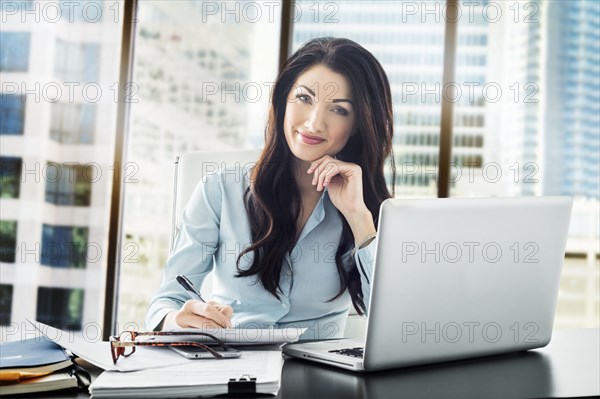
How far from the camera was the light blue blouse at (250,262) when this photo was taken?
1499 millimetres

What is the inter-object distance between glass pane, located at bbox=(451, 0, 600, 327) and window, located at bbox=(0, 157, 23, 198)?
204 centimetres

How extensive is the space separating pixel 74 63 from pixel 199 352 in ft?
7.96

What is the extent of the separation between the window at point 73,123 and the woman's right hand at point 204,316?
2170 millimetres

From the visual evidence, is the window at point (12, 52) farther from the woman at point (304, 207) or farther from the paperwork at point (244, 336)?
the paperwork at point (244, 336)

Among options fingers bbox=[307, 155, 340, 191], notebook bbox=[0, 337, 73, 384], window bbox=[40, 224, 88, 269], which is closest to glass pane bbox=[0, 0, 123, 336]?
window bbox=[40, 224, 88, 269]

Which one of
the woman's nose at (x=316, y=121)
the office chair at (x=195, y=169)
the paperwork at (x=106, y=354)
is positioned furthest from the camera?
the office chair at (x=195, y=169)

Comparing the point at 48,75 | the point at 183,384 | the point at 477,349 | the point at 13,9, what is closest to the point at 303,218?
the point at 477,349

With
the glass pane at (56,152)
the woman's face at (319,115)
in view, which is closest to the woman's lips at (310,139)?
the woman's face at (319,115)

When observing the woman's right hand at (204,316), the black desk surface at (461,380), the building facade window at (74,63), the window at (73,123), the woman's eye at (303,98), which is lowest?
the black desk surface at (461,380)

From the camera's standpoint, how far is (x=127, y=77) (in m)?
3.09

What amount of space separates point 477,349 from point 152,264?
7.64 ft

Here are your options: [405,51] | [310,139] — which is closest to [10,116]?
[405,51]

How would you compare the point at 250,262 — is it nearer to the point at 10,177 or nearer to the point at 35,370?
the point at 35,370

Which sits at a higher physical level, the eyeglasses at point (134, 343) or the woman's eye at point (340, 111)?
the woman's eye at point (340, 111)
